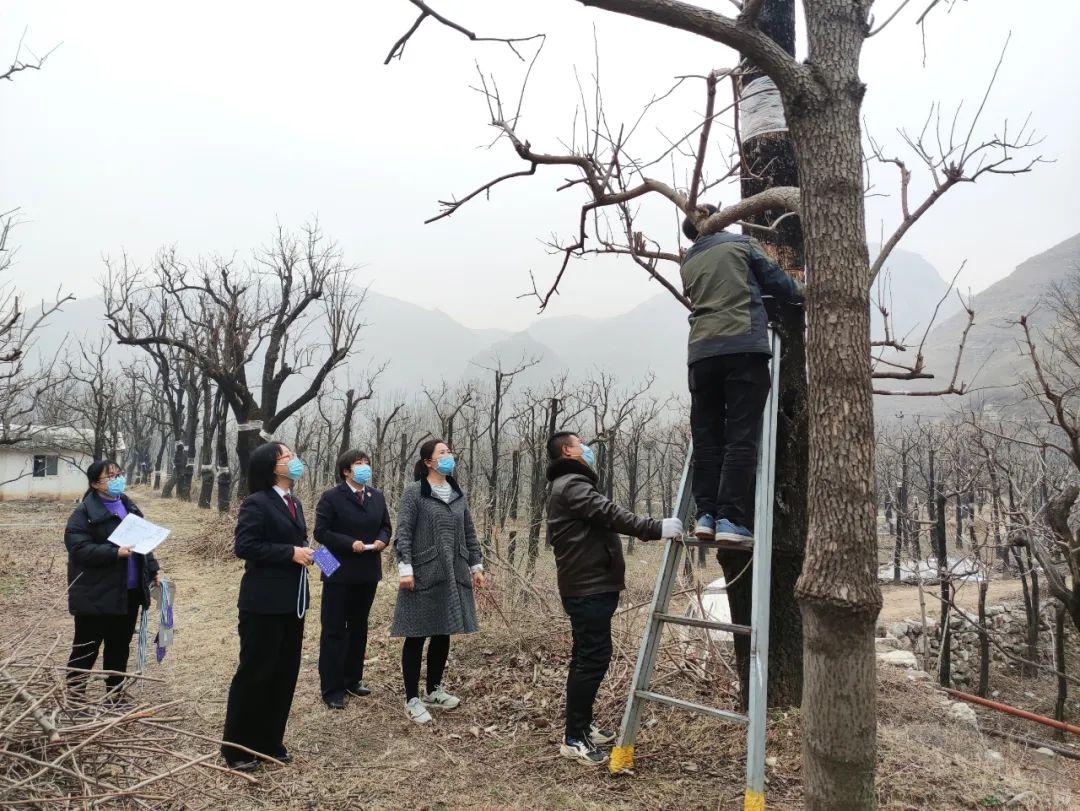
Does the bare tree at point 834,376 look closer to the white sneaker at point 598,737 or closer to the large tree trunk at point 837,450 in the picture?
the large tree trunk at point 837,450

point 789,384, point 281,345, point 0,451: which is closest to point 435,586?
point 789,384

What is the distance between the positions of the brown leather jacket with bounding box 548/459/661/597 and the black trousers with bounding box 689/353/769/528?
20.3 inches

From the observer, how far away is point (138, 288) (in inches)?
763

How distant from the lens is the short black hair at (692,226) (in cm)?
380

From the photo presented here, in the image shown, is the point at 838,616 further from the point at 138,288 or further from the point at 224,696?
the point at 138,288

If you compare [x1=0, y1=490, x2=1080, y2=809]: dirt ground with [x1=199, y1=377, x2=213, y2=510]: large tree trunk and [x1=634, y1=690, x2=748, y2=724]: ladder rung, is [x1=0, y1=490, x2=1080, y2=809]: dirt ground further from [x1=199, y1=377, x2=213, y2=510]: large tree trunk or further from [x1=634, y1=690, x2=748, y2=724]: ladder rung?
[x1=199, y1=377, x2=213, y2=510]: large tree trunk

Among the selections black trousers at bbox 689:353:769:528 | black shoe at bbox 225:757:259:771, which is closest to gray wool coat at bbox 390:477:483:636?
black shoe at bbox 225:757:259:771

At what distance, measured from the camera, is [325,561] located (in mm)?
4730

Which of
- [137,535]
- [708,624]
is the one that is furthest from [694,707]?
[137,535]

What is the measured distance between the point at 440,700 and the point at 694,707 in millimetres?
2408

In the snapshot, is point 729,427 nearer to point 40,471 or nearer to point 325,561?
point 325,561

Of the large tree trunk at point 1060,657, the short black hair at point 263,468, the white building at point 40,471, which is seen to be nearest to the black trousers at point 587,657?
the short black hair at point 263,468

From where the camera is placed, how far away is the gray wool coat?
472cm

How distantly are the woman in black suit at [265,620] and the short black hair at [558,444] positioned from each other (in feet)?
4.86
